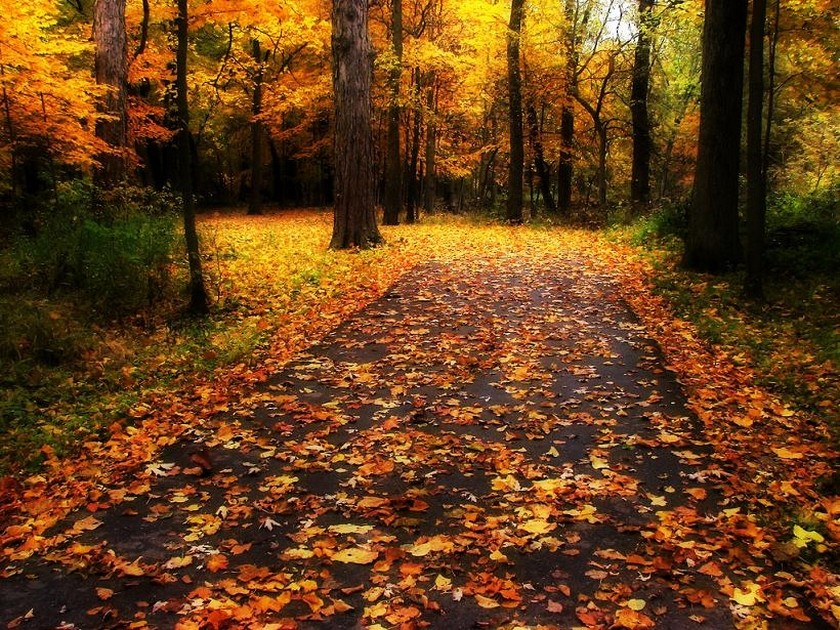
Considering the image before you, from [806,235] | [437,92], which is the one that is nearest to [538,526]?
[806,235]

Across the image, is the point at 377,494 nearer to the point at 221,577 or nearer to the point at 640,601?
the point at 221,577

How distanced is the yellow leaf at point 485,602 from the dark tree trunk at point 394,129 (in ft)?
61.1

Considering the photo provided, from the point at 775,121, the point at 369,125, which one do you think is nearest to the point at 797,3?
the point at 369,125

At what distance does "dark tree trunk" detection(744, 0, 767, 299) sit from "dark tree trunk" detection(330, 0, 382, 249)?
8391 mm

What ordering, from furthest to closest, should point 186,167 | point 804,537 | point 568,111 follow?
1. point 568,111
2. point 186,167
3. point 804,537

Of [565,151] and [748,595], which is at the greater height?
[565,151]

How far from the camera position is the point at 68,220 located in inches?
382

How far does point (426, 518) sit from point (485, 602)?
964 millimetres

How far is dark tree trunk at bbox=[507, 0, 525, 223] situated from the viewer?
21.3m

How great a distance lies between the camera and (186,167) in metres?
8.60

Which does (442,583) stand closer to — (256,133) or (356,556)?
(356,556)

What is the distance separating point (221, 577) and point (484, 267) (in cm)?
1047

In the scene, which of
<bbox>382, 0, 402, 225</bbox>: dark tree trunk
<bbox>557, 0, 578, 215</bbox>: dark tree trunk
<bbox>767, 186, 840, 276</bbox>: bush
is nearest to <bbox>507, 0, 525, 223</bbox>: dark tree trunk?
<bbox>557, 0, 578, 215</bbox>: dark tree trunk

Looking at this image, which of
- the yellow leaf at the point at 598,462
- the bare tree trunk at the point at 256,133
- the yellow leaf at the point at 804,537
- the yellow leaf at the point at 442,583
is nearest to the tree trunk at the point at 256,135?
the bare tree trunk at the point at 256,133
